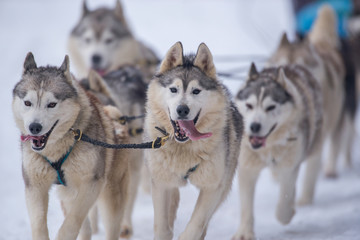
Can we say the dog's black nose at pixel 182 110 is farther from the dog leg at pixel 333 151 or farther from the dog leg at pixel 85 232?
the dog leg at pixel 333 151

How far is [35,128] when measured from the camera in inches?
131

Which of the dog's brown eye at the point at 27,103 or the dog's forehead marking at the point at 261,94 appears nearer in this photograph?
the dog's brown eye at the point at 27,103

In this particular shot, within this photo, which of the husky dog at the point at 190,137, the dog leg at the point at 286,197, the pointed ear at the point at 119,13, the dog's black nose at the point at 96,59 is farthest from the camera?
the pointed ear at the point at 119,13

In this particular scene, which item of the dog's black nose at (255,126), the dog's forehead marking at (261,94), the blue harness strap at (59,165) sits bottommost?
the blue harness strap at (59,165)

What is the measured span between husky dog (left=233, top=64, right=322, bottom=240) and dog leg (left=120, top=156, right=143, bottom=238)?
1.07 metres

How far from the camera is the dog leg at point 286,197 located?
16.5ft

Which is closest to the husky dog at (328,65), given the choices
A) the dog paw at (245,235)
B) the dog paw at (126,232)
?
the dog paw at (245,235)

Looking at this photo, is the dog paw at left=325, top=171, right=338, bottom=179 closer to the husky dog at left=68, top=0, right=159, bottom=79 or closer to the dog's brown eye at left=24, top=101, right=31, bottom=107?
the husky dog at left=68, top=0, right=159, bottom=79

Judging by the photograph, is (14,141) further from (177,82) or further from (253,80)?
(177,82)

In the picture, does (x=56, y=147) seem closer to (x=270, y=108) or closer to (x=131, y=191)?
(x=131, y=191)

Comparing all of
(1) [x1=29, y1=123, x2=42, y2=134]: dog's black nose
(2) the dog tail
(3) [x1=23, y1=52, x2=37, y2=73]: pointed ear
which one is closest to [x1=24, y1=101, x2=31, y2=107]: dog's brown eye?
(1) [x1=29, y1=123, x2=42, y2=134]: dog's black nose

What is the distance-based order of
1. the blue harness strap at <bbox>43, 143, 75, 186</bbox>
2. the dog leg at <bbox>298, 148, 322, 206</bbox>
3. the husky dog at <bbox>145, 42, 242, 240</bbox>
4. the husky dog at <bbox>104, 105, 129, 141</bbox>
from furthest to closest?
the dog leg at <bbox>298, 148, 322, 206</bbox> < the husky dog at <bbox>104, 105, 129, 141</bbox> < the husky dog at <bbox>145, 42, 242, 240</bbox> < the blue harness strap at <bbox>43, 143, 75, 186</bbox>

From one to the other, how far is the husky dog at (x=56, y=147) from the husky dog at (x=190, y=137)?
0.47 metres

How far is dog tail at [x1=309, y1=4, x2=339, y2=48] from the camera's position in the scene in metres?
7.31
